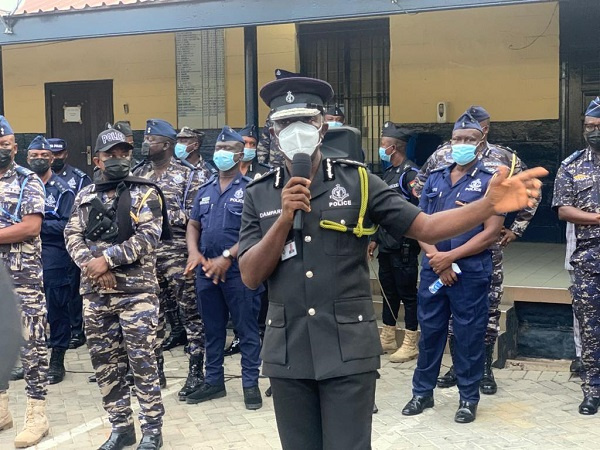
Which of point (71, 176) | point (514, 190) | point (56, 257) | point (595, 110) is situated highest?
point (595, 110)

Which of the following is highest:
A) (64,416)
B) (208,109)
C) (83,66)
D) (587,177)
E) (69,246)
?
(83,66)

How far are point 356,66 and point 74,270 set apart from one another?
16.7 ft

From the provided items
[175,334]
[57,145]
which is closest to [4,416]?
[175,334]

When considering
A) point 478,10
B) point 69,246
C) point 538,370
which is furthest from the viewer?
point 478,10

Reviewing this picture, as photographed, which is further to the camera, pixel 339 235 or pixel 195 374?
pixel 195 374

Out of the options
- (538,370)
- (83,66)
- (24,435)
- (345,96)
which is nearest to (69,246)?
(24,435)

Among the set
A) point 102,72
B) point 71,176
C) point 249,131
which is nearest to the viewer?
point 71,176

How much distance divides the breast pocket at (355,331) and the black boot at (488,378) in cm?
326

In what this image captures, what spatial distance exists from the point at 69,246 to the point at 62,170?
2758 millimetres

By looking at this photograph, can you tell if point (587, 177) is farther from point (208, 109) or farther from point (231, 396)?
point (208, 109)

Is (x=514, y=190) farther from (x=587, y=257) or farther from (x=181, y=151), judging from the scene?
(x=181, y=151)

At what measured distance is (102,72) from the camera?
12.3m

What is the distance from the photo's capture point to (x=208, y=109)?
37.7 ft

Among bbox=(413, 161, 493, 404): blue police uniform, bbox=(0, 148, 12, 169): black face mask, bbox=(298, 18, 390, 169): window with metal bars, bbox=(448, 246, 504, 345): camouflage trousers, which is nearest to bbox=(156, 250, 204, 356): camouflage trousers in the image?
bbox=(0, 148, 12, 169): black face mask
